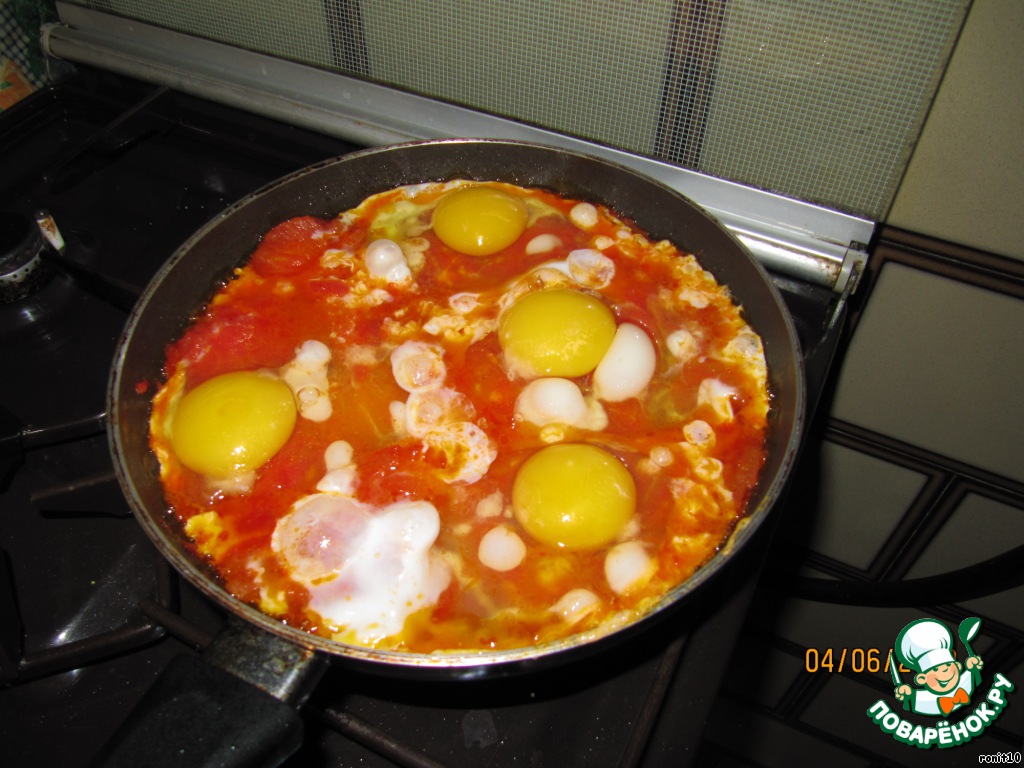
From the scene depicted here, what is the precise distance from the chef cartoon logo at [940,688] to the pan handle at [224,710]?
2461mm

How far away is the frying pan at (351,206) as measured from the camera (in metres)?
1.05

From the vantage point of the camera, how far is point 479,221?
1.80m

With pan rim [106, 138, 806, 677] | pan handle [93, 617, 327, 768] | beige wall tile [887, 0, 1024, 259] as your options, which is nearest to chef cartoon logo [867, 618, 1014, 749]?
beige wall tile [887, 0, 1024, 259]

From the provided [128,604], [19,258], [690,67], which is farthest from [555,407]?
[19,258]

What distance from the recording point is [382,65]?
Answer: 78.5 inches

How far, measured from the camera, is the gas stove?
1281 mm

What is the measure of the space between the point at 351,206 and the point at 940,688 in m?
2.88

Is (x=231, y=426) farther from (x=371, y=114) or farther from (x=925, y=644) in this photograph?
(x=925, y=644)

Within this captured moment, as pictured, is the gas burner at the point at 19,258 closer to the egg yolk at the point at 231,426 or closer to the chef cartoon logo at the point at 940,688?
the egg yolk at the point at 231,426

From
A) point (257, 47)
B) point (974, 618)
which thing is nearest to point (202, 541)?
point (257, 47)

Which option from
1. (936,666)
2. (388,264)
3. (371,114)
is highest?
(371,114)

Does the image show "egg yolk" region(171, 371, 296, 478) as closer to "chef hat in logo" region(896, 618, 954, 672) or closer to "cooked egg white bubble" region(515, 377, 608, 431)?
"cooked egg white bubble" region(515, 377, 608, 431)
